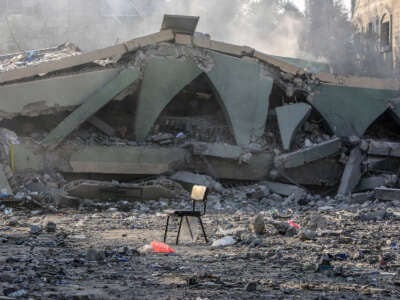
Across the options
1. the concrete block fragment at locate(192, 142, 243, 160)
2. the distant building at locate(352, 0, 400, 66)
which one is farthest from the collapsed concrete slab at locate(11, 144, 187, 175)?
the distant building at locate(352, 0, 400, 66)

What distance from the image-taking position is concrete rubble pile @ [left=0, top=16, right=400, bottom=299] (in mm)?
10820

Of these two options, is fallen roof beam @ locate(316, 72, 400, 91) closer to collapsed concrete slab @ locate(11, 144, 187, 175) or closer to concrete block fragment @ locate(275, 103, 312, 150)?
concrete block fragment @ locate(275, 103, 312, 150)

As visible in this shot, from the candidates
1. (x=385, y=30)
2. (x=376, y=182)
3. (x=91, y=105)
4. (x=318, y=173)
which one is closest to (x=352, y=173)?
(x=376, y=182)

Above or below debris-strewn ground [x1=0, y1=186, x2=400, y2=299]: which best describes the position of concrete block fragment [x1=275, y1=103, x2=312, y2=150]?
above

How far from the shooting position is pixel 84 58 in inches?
511

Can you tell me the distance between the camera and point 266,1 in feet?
144

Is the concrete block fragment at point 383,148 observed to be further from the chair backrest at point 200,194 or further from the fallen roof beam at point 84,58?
the chair backrest at point 200,194

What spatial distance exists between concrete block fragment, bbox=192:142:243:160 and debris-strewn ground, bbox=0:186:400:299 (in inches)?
116

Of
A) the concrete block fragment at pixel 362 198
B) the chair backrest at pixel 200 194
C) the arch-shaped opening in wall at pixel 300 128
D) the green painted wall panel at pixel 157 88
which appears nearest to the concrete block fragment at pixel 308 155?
the arch-shaped opening in wall at pixel 300 128

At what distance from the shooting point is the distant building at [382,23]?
2734cm

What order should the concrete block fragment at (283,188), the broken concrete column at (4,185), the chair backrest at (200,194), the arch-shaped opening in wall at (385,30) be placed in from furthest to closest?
the arch-shaped opening in wall at (385,30), the concrete block fragment at (283,188), the broken concrete column at (4,185), the chair backrest at (200,194)

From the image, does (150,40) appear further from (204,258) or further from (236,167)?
(204,258)

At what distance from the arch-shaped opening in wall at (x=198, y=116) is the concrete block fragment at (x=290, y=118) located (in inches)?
37.9

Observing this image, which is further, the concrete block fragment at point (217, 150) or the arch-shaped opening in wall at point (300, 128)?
the arch-shaped opening in wall at point (300, 128)
